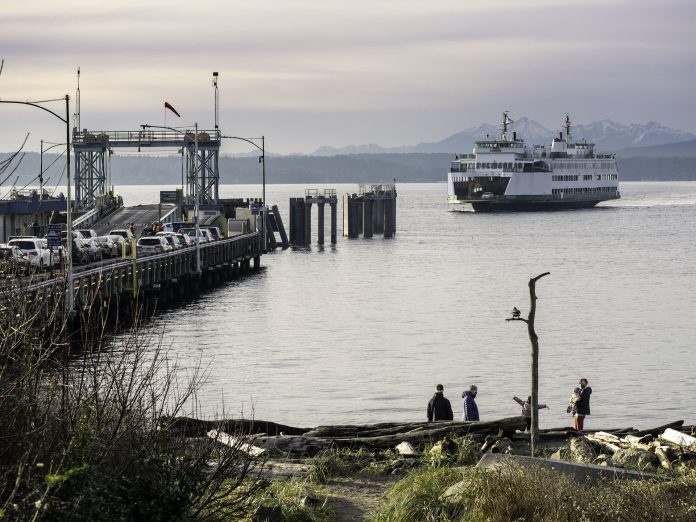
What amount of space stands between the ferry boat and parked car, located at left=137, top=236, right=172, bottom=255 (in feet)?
341

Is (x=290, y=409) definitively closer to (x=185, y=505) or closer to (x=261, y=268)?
(x=185, y=505)

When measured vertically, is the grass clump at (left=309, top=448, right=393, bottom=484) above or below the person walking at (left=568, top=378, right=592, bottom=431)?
above

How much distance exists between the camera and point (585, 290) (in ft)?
203

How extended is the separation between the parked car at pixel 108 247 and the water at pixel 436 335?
4.46 metres

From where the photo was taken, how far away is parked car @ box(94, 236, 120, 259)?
56.6 m

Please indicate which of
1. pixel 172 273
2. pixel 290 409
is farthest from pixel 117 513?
pixel 172 273

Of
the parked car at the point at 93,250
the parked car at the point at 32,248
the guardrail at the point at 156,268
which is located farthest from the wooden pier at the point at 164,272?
the parked car at the point at 93,250

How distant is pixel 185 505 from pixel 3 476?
2088mm

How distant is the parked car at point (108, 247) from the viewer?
2227 inches

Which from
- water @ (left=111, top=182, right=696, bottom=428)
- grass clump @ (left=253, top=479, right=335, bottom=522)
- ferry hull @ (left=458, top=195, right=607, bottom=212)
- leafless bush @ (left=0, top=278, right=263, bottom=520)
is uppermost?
leafless bush @ (left=0, top=278, right=263, bottom=520)

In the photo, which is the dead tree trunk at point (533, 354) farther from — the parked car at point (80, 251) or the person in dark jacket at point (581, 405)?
the parked car at point (80, 251)

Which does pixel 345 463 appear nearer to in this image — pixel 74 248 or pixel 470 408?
pixel 470 408

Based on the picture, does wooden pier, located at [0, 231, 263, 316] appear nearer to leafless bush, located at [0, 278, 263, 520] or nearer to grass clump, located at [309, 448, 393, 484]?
grass clump, located at [309, 448, 393, 484]

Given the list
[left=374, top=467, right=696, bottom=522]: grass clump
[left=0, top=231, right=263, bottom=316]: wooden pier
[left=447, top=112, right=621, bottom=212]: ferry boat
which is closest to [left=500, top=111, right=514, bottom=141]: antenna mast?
[left=447, top=112, right=621, bottom=212]: ferry boat
